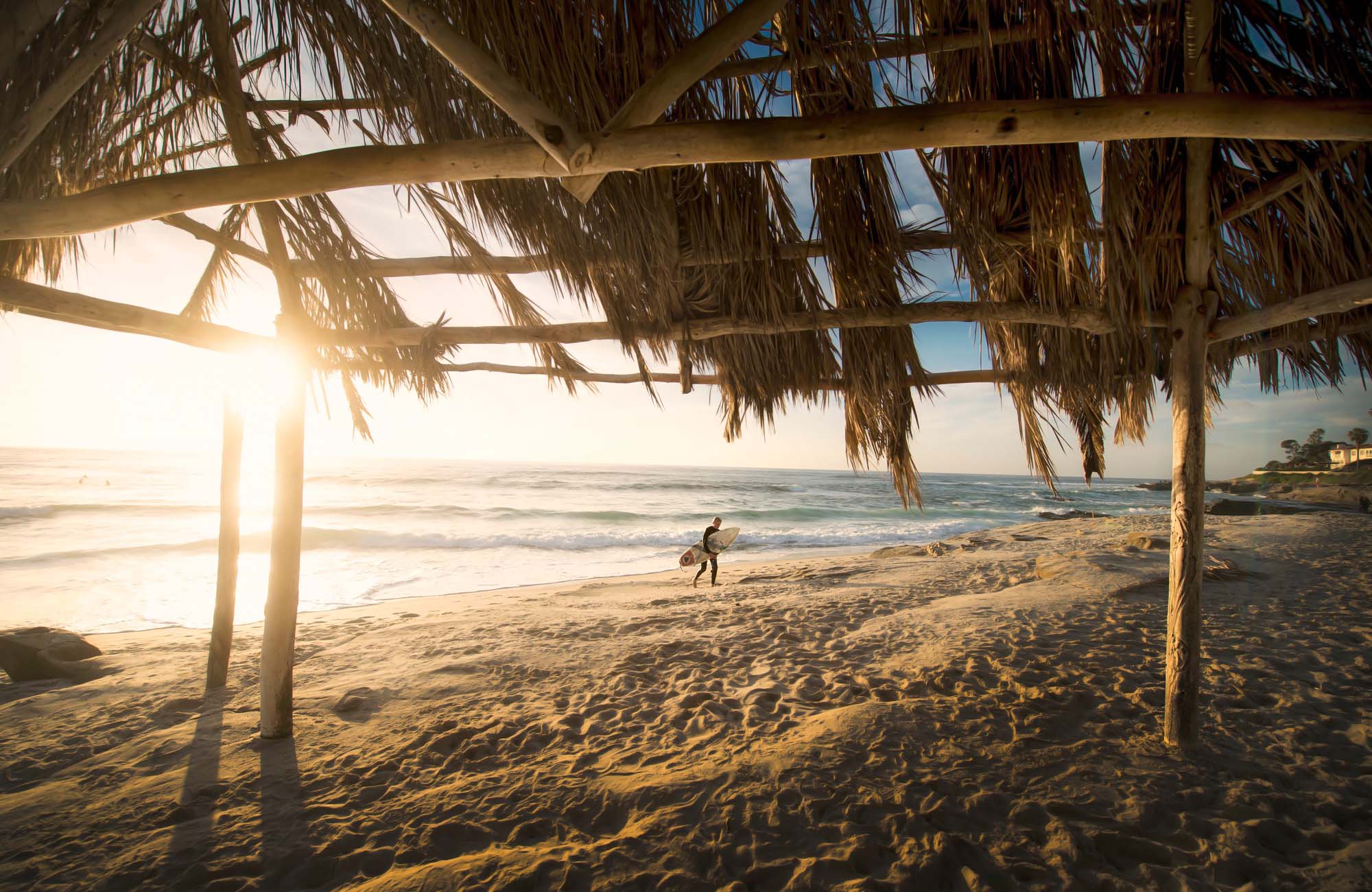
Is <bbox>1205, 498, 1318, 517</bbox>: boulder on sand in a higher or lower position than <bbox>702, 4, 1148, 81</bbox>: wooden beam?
lower

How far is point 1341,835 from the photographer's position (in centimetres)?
191

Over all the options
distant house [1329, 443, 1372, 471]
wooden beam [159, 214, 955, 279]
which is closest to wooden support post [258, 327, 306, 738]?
wooden beam [159, 214, 955, 279]

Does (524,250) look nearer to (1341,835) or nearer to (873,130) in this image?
(873,130)

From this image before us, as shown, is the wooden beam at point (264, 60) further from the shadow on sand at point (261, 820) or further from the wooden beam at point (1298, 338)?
the wooden beam at point (1298, 338)

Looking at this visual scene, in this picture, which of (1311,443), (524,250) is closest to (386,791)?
(524,250)

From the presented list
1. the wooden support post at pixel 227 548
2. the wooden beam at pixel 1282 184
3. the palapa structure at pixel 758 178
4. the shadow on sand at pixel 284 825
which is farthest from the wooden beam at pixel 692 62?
the wooden support post at pixel 227 548

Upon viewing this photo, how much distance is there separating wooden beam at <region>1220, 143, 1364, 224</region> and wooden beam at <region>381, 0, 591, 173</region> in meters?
2.45

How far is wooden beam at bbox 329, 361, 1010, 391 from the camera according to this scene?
3613 millimetres

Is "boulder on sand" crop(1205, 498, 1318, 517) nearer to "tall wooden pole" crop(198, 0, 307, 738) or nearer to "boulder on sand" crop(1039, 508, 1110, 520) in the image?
"boulder on sand" crop(1039, 508, 1110, 520)

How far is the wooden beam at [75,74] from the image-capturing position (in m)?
1.61

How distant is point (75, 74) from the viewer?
1.67 meters

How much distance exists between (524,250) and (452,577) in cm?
882

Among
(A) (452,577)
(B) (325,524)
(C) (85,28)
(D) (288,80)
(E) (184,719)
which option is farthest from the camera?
(B) (325,524)

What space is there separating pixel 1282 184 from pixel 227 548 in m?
5.78
